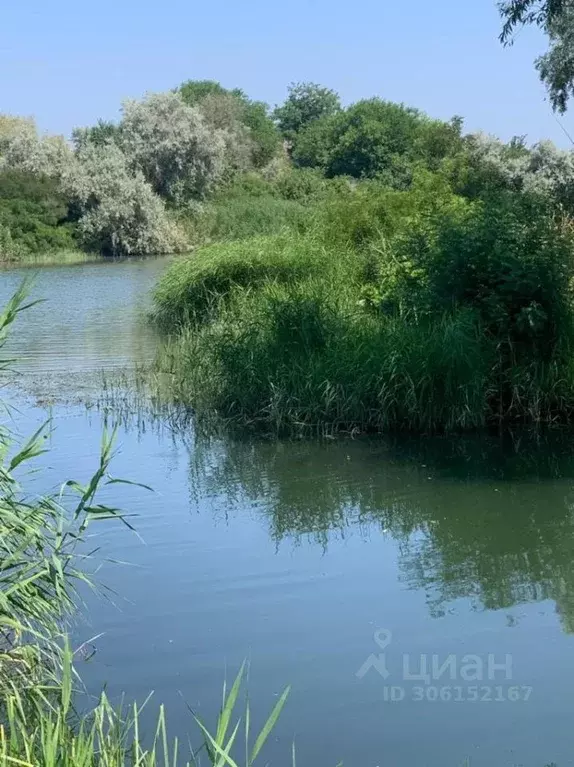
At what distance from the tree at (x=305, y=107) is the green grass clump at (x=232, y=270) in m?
65.3

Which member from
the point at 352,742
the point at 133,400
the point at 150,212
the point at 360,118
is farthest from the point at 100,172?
the point at 352,742

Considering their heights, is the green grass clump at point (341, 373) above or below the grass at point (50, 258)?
below

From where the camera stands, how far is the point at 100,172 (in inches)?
1657

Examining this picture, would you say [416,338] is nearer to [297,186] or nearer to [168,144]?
[168,144]

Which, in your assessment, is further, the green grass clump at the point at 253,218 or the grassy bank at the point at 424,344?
the green grass clump at the point at 253,218

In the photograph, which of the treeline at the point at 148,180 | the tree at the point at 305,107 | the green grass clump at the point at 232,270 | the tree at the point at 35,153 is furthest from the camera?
the tree at the point at 305,107

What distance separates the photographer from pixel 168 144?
44.3m

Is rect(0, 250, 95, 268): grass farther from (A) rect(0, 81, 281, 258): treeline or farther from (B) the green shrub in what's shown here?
(B) the green shrub

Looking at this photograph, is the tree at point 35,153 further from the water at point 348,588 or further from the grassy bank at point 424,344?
the water at point 348,588

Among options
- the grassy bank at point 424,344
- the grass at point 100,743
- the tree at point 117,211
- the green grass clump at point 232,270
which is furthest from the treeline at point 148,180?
the grass at point 100,743

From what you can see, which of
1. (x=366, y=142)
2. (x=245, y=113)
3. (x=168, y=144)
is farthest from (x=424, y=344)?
(x=245, y=113)

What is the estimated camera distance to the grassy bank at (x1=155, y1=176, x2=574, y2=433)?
9.77 meters

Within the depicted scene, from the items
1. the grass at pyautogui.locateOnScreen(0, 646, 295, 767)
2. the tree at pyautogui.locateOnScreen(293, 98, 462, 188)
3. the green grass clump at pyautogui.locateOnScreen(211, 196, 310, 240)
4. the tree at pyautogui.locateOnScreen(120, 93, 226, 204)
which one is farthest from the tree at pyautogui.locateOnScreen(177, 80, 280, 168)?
the grass at pyautogui.locateOnScreen(0, 646, 295, 767)

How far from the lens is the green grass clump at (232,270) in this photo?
15.1 m
